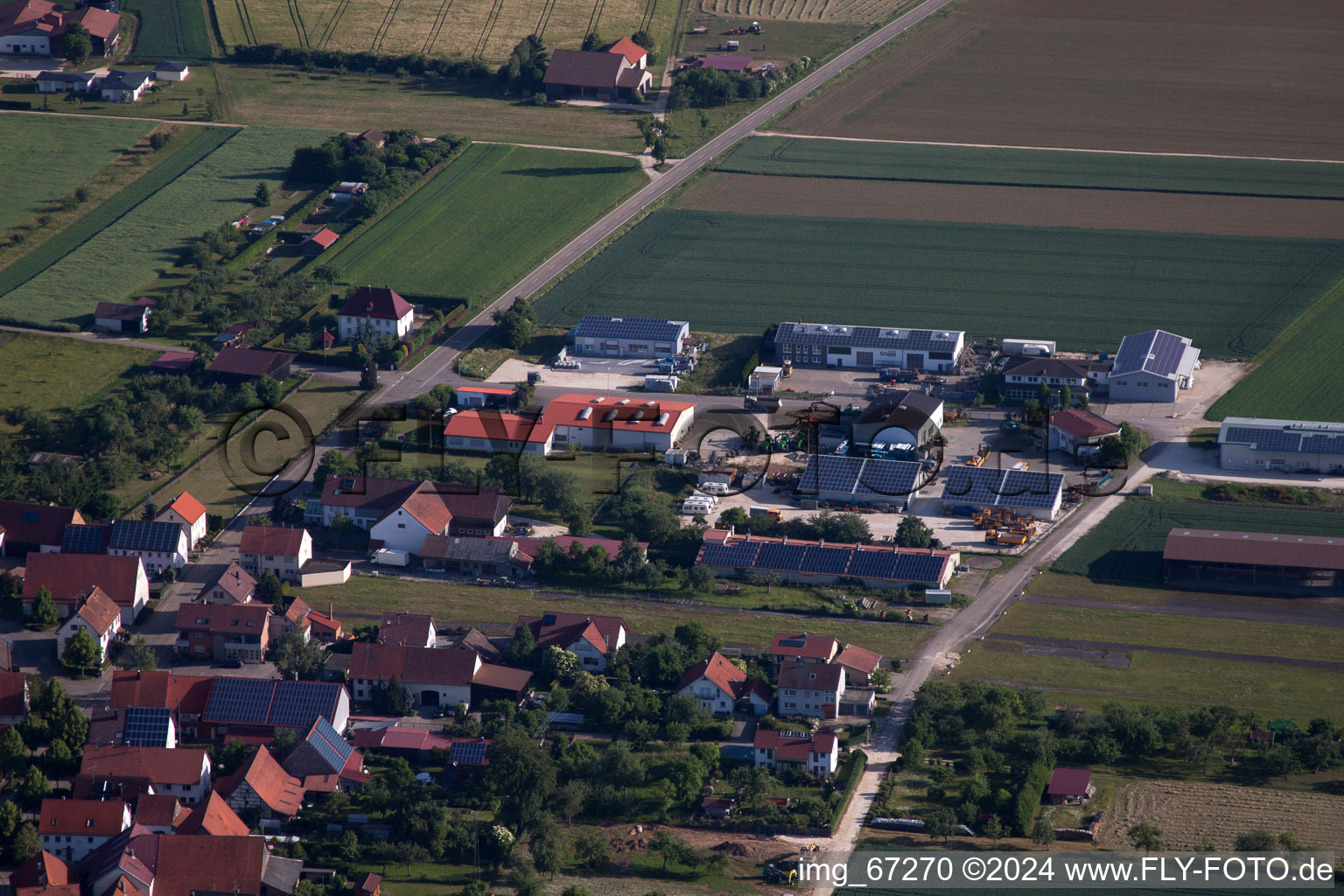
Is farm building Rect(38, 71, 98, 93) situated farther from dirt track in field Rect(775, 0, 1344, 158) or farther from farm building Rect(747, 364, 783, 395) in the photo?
farm building Rect(747, 364, 783, 395)

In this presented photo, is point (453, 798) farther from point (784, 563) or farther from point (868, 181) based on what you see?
point (868, 181)

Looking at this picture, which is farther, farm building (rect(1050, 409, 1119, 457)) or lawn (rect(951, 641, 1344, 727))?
farm building (rect(1050, 409, 1119, 457))

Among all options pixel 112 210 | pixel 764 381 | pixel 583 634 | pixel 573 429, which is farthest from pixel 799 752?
pixel 112 210

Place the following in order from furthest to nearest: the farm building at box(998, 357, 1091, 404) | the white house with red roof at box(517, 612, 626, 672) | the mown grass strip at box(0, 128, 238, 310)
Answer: the mown grass strip at box(0, 128, 238, 310) < the farm building at box(998, 357, 1091, 404) < the white house with red roof at box(517, 612, 626, 672)

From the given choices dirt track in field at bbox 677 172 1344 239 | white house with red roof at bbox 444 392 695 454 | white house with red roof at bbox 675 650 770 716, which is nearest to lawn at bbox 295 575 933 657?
white house with red roof at bbox 675 650 770 716

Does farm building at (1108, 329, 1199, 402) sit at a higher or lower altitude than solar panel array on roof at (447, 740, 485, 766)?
higher

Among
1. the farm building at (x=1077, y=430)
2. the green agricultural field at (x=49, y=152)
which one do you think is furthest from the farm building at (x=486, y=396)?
the green agricultural field at (x=49, y=152)
